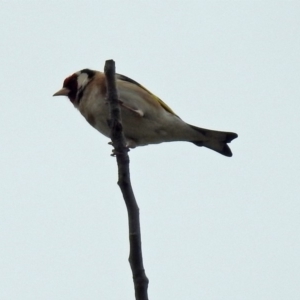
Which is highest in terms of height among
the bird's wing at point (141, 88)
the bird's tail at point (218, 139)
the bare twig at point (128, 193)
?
the bird's wing at point (141, 88)

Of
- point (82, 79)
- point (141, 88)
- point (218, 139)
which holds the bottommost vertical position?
point (218, 139)

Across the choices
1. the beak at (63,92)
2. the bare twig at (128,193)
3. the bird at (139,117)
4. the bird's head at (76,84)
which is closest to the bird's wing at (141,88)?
the bird at (139,117)

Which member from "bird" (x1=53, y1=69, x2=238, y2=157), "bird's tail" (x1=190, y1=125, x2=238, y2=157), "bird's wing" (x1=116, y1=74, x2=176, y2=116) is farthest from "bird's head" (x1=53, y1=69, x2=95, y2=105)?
"bird's tail" (x1=190, y1=125, x2=238, y2=157)

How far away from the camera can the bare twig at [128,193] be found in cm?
248

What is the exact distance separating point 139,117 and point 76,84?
1.07 meters

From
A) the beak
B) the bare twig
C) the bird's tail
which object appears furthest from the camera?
the beak

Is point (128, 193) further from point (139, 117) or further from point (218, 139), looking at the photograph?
point (218, 139)

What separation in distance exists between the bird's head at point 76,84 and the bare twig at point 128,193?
290cm

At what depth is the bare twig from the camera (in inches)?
97.7

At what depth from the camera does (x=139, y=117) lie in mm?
6027

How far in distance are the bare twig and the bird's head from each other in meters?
2.90

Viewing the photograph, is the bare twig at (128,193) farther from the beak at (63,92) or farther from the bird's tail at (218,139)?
the beak at (63,92)

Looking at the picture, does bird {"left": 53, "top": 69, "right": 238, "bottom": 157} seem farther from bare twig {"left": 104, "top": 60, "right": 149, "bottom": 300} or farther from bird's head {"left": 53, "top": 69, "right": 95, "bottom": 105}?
bare twig {"left": 104, "top": 60, "right": 149, "bottom": 300}

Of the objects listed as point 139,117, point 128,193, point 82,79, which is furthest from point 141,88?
point 128,193
